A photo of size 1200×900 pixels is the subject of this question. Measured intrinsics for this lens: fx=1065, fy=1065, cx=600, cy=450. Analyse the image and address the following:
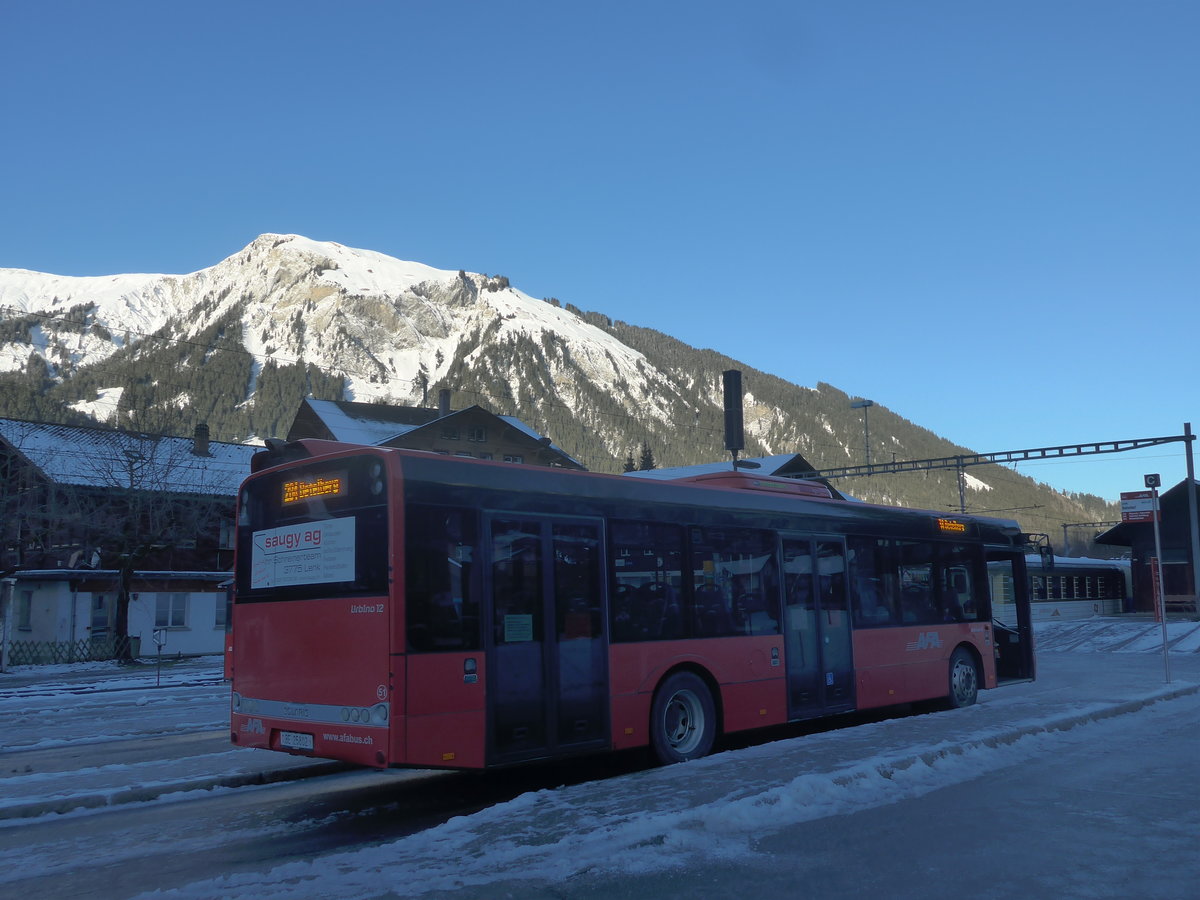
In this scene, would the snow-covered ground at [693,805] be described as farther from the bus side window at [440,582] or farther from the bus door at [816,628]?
the bus side window at [440,582]

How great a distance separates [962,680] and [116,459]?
99.3 feet

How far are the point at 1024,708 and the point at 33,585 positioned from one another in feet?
119

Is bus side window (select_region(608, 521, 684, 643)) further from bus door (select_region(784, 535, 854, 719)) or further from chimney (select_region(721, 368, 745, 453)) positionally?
chimney (select_region(721, 368, 745, 453))

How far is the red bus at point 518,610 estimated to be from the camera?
8.22 meters

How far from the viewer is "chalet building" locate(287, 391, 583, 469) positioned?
6456cm

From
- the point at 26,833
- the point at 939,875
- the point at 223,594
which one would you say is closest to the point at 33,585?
the point at 223,594

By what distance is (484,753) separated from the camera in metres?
8.37

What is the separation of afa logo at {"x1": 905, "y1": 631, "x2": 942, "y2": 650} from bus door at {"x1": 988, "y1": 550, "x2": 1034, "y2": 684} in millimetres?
2321

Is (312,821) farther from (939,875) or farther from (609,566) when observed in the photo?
(939,875)

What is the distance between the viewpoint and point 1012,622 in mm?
17203

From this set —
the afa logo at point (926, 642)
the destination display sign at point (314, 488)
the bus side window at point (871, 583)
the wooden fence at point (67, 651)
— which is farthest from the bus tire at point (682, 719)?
the wooden fence at point (67, 651)

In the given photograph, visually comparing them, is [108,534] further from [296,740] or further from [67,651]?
[296,740]

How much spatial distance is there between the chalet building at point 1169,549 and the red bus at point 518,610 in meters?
47.8

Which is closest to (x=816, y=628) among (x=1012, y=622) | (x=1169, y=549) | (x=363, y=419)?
(x=1012, y=622)
